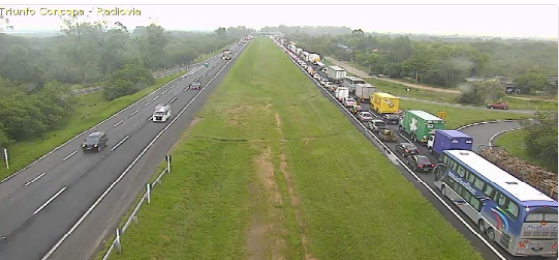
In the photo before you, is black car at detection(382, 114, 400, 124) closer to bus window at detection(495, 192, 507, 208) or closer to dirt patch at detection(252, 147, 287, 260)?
dirt patch at detection(252, 147, 287, 260)

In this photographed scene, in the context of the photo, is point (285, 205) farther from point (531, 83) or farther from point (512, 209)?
point (531, 83)

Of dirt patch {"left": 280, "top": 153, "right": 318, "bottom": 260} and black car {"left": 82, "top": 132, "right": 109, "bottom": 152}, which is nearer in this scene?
dirt patch {"left": 280, "top": 153, "right": 318, "bottom": 260}

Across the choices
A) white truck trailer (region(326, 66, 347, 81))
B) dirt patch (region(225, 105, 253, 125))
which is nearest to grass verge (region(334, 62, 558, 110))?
white truck trailer (region(326, 66, 347, 81))

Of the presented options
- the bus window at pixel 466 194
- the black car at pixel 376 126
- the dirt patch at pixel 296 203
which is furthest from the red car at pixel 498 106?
the bus window at pixel 466 194

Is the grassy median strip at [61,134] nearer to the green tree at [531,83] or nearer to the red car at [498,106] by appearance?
the red car at [498,106]

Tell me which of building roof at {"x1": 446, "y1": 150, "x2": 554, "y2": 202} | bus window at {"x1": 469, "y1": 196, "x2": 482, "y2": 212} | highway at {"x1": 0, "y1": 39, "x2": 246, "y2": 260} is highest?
building roof at {"x1": 446, "y1": 150, "x2": 554, "y2": 202}

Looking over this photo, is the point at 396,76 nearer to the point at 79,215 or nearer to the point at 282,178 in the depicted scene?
the point at 282,178
